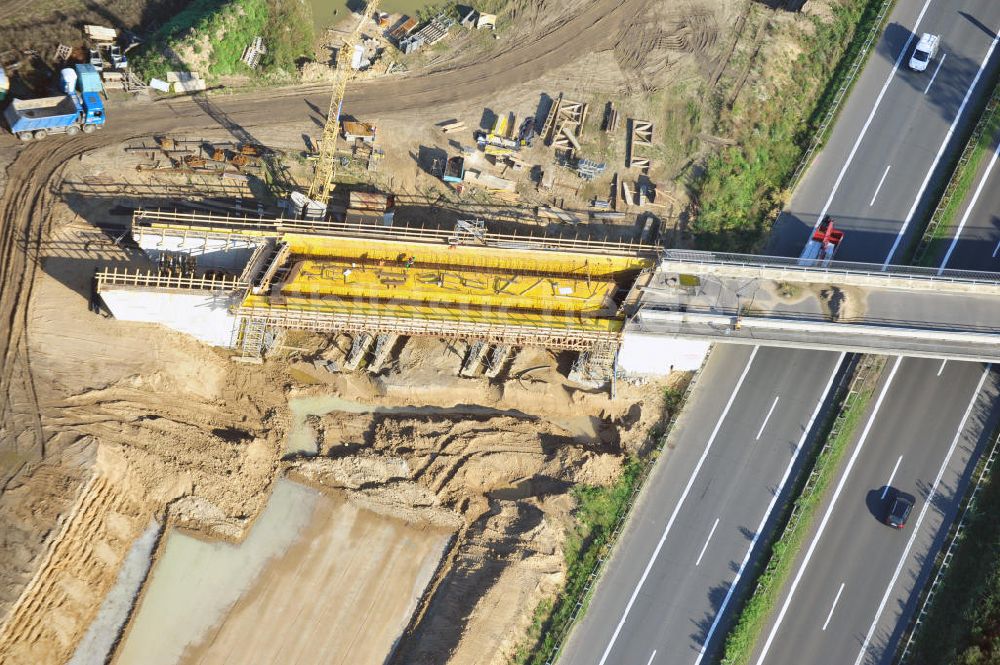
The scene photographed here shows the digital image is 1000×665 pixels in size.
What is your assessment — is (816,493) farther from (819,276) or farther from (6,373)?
(6,373)

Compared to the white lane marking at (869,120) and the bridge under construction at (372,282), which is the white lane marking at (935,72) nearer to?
the white lane marking at (869,120)

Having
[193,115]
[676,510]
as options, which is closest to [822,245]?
[676,510]

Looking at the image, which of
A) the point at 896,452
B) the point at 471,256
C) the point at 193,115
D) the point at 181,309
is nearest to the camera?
the point at 181,309

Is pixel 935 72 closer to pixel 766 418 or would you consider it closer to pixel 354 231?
pixel 766 418

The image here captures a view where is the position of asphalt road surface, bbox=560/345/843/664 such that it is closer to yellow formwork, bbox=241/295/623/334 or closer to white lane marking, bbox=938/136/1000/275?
yellow formwork, bbox=241/295/623/334

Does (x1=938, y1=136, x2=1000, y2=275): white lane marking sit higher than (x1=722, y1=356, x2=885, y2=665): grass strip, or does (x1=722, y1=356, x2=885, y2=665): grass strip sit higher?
(x1=938, y1=136, x2=1000, y2=275): white lane marking

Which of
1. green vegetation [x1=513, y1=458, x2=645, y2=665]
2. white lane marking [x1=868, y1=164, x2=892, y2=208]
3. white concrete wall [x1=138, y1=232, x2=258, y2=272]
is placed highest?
white lane marking [x1=868, y1=164, x2=892, y2=208]

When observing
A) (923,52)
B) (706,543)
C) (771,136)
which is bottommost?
(706,543)

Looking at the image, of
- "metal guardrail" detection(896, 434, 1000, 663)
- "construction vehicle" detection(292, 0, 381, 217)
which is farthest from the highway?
"construction vehicle" detection(292, 0, 381, 217)
